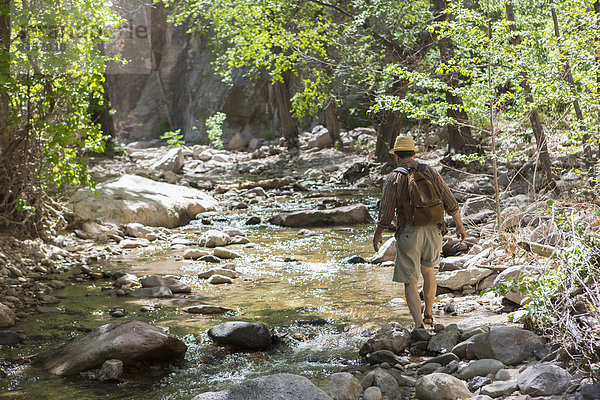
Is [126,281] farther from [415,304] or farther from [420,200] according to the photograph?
[420,200]

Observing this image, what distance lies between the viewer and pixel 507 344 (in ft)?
13.7

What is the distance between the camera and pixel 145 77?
43125 mm

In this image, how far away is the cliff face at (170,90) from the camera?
124 feet

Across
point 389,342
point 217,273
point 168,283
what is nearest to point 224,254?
point 217,273

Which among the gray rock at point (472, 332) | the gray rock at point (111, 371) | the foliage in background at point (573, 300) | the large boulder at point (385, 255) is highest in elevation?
the foliage in background at point (573, 300)

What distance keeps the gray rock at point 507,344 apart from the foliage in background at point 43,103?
20.3 feet

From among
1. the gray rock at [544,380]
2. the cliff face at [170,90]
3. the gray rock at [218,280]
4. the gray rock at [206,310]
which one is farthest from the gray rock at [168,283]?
the cliff face at [170,90]

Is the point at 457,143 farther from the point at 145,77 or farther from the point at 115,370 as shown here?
the point at 145,77

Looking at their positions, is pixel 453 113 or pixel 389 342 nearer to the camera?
pixel 389 342

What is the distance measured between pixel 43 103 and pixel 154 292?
3524 millimetres

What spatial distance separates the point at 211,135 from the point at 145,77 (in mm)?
15981

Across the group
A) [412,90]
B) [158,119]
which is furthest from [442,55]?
[158,119]

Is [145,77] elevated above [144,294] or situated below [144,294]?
above

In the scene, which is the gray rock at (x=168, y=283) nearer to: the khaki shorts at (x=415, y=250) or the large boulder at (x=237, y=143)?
the khaki shorts at (x=415, y=250)
